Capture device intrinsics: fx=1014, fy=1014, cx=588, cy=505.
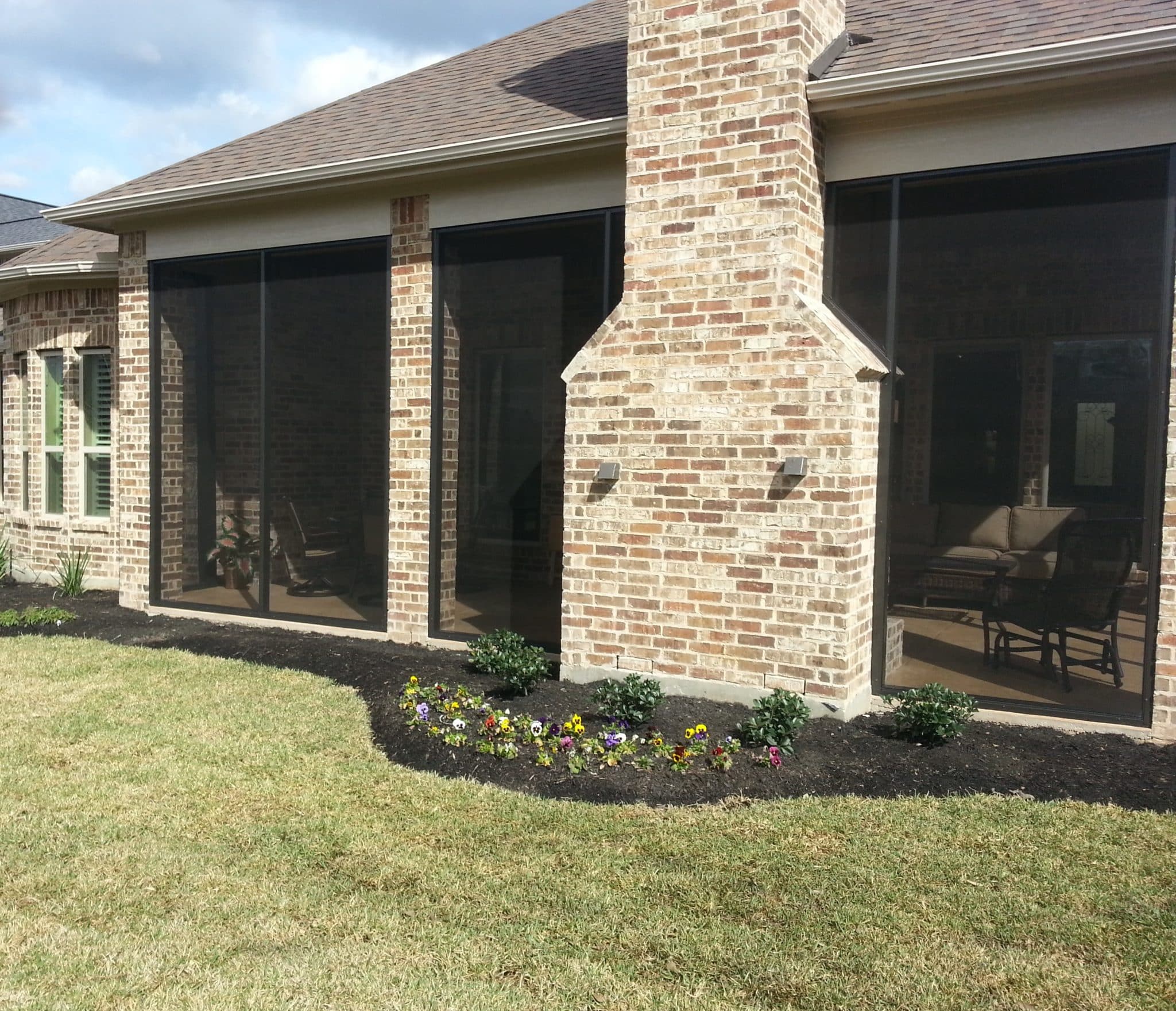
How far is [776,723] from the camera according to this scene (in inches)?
218

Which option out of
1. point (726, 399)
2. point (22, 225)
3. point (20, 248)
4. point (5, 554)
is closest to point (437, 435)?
point (726, 399)

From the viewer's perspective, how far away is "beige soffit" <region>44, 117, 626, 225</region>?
23.4 feet

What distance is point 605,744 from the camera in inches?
218

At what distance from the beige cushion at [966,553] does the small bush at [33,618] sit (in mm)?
8033

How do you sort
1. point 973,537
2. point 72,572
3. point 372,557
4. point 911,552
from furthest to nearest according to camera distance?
point 72,572 → point 372,557 → point 973,537 → point 911,552

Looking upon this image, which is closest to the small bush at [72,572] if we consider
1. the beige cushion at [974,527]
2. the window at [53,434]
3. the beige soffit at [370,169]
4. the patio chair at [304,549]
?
the window at [53,434]

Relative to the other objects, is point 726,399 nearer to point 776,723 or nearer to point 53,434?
point 776,723

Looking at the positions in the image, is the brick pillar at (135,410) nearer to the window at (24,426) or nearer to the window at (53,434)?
the window at (53,434)

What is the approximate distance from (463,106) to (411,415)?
Result: 9.09ft

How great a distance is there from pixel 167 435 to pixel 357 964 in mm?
7470

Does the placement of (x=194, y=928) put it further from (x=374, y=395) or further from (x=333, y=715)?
(x=374, y=395)

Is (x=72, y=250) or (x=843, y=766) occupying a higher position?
(x=72, y=250)

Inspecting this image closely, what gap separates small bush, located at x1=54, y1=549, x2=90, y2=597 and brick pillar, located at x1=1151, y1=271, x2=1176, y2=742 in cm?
1001

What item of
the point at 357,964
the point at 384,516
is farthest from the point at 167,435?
the point at 357,964
